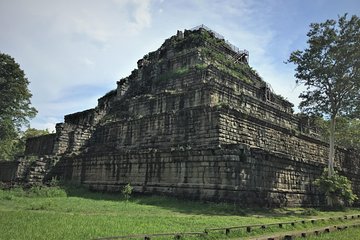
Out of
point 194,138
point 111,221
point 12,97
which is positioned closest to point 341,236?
point 111,221

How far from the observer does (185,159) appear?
1773cm

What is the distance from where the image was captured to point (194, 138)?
65.5 feet

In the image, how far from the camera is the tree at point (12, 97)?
1367 inches

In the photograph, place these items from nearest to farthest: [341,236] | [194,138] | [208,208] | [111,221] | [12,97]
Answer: [341,236]
[111,221]
[208,208]
[194,138]
[12,97]

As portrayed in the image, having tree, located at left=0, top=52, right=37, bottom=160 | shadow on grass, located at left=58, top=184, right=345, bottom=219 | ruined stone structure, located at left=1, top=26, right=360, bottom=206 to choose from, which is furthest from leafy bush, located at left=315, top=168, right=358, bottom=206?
tree, located at left=0, top=52, right=37, bottom=160

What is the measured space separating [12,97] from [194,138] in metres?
24.6

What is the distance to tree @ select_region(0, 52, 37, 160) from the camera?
34719 millimetres

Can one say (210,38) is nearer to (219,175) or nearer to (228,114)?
(228,114)

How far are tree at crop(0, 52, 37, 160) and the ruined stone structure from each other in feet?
19.0

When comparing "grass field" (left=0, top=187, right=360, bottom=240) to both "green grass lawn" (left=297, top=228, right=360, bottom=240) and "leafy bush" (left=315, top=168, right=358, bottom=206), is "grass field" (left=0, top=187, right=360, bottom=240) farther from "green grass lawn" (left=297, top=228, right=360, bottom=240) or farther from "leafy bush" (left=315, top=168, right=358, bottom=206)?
"leafy bush" (left=315, top=168, right=358, bottom=206)

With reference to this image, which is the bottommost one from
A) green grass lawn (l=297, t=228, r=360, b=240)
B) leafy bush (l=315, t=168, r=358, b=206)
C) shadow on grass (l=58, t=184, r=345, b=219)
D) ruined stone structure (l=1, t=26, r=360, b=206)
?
green grass lawn (l=297, t=228, r=360, b=240)

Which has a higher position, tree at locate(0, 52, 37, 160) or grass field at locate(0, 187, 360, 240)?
tree at locate(0, 52, 37, 160)

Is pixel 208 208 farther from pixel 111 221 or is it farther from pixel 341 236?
pixel 341 236

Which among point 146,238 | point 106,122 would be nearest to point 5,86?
point 106,122
